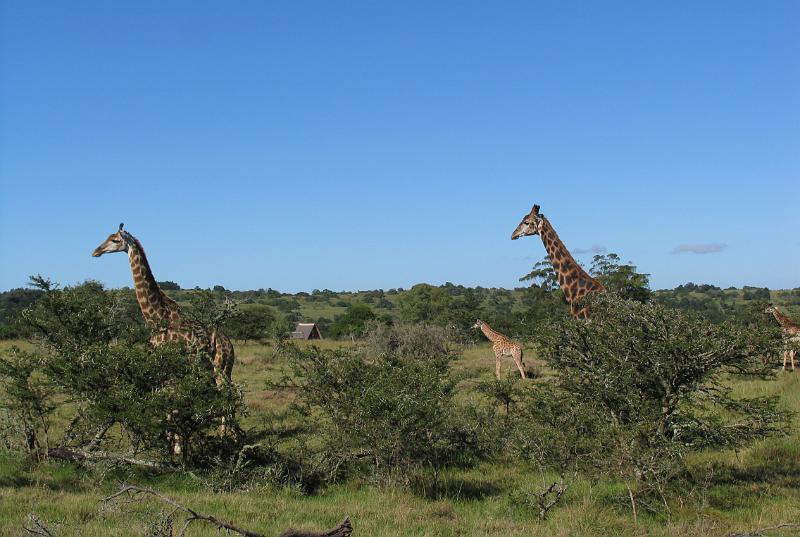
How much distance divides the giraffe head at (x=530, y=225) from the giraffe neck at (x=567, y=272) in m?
0.18

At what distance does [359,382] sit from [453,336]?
20.2 metres

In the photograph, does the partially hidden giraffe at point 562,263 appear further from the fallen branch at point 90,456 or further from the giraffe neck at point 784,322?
the giraffe neck at point 784,322

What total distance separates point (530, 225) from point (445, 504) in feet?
23.4

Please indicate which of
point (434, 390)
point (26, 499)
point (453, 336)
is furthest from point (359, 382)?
point (453, 336)

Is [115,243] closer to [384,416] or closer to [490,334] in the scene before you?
[384,416]

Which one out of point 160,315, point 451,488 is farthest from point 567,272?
point 160,315

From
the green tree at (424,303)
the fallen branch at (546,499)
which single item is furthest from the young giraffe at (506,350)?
the green tree at (424,303)

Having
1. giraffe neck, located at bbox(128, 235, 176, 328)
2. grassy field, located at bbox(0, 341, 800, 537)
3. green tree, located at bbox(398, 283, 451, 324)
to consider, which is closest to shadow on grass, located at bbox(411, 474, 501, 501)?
grassy field, located at bbox(0, 341, 800, 537)

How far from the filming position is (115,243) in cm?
1328

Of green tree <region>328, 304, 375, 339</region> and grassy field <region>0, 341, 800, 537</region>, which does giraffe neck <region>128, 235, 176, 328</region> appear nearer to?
grassy field <region>0, 341, 800, 537</region>

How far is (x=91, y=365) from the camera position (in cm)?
939

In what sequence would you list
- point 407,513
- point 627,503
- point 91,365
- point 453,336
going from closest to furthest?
point 407,513 → point 627,503 → point 91,365 → point 453,336

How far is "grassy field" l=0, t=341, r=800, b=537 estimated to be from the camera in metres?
7.11

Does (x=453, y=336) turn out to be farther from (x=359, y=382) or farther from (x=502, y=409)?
(x=359, y=382)
